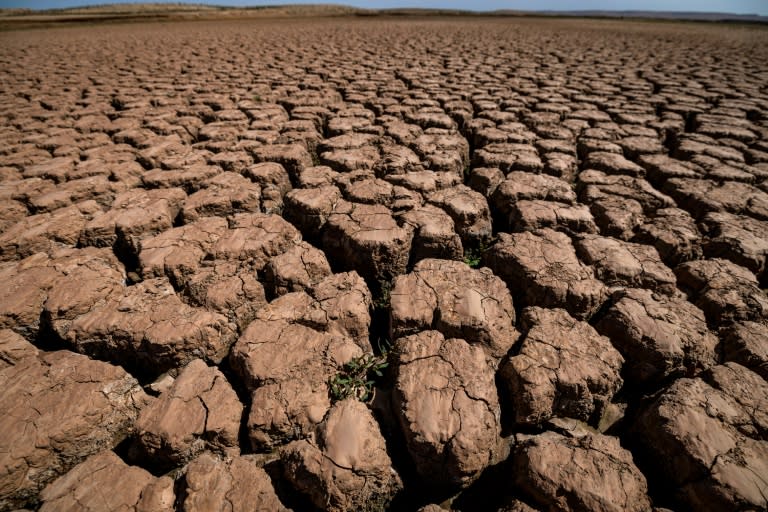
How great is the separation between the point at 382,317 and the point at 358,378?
355mm

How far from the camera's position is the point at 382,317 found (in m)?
1.53

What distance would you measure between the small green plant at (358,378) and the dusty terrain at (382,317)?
0.01m

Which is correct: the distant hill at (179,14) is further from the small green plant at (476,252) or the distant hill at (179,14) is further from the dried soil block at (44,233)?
the small green plant at (476,252)

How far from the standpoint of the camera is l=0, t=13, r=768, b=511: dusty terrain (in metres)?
0.97

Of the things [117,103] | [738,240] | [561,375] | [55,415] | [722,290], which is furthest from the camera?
[117,103]

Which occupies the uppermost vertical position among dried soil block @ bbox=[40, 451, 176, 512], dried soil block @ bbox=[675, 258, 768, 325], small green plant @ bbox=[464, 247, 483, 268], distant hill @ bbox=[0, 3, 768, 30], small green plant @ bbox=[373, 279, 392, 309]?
distant hill @ bbox=[0, 3, 768, 30]

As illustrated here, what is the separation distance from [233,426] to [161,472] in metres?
0.24

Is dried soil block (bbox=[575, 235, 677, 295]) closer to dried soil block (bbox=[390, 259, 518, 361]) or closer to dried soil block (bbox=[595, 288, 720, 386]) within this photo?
dried soil block (bbox=[595, 288, 720, 386])

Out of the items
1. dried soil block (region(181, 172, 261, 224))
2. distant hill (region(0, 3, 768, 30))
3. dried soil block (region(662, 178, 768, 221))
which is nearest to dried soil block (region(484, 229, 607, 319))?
dried soil block (region(662, 178, 768, 221))

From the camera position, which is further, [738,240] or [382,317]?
[738,240]

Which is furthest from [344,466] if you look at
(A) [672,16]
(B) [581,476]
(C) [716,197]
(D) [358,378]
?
(A) [672,16]

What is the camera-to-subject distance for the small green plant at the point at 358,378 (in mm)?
1176

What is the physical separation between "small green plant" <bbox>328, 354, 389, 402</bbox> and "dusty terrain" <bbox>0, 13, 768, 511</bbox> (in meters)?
0.01

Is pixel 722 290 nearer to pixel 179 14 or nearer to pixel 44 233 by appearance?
pixel 44 233
